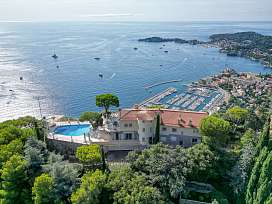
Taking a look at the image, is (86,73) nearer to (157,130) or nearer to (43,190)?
(157,130)

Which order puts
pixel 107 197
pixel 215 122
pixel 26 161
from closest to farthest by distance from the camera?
pixel 107 197 → pixel 26 161 → pixel 215 122

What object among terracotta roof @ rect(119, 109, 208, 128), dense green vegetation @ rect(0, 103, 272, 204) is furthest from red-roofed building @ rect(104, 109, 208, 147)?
dense green vegetation @ rect(0, 103, 272, 204)

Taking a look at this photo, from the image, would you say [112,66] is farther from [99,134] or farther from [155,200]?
[155,200]

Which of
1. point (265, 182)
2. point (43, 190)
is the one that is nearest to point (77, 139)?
point (43, 190)

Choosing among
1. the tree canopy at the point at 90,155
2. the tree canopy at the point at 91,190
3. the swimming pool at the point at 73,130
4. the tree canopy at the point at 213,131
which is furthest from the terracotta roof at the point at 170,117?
the tree canopy at the point at 91,190

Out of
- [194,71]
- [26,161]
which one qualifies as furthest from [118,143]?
[194,71]
